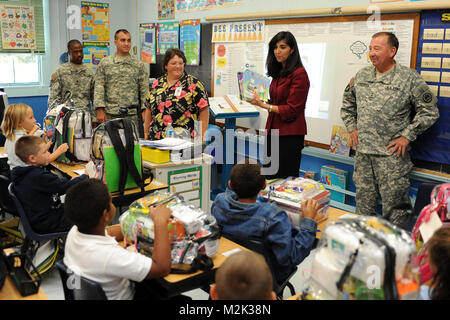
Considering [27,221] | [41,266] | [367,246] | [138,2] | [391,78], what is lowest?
[41,266]

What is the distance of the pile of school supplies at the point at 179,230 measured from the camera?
5.67 ft

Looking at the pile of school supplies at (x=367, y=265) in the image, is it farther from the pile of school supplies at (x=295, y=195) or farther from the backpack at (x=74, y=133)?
the backpack at (x=74, y=133)

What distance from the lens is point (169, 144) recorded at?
3270 millimetres

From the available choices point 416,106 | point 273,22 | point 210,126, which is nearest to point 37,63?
point 210,126

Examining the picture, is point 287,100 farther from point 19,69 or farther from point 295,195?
point 19,69

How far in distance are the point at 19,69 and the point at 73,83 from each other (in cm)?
183

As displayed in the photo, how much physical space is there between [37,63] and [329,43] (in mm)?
4511

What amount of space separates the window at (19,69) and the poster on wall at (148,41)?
1.52 meters

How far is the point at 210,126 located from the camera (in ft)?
16.5

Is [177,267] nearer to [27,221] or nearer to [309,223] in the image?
[309,223]

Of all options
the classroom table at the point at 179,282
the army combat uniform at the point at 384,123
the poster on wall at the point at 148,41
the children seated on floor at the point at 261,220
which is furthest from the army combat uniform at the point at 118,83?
the classroom table at the point at 179,282

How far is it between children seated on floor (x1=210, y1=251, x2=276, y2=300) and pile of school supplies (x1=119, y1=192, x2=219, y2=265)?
0.52m

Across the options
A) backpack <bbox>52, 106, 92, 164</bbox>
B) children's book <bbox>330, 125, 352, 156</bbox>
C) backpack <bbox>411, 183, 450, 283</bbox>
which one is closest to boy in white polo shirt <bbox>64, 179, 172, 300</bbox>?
backpack <bbox>411, 183, 450, 283</bbox>

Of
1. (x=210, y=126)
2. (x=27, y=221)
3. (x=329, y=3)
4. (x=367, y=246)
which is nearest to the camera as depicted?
(x=367, y=246)
